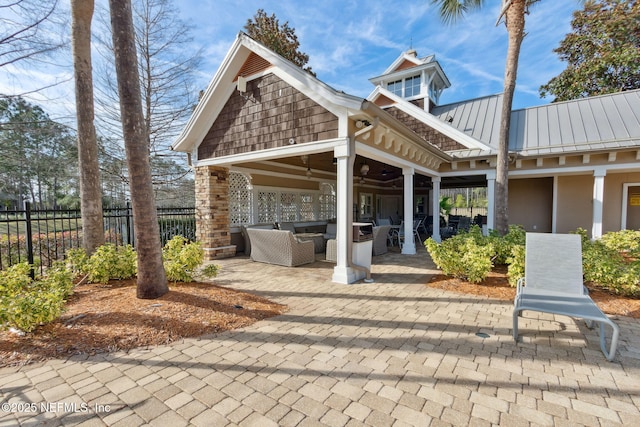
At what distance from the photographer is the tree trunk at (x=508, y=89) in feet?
20.8

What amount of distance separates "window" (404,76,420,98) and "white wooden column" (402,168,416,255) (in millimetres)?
6509

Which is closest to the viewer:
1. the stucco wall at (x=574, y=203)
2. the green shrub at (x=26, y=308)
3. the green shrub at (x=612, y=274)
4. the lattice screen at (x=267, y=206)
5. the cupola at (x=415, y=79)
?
the green shrub at (x=26, y=308)

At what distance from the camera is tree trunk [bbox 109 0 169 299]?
3537 millimetres

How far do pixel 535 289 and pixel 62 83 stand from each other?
36.4 feet

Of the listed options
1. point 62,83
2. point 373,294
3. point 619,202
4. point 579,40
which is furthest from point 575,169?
point 62,83

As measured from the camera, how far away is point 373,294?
4.61 m

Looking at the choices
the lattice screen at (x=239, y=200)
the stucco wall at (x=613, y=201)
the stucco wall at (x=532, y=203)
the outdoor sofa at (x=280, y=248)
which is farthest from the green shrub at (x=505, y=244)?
the stucco wall at (x=613, y=201)

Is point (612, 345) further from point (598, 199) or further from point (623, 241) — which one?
point (598, 199)

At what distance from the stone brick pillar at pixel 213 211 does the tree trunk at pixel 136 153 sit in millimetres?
3860

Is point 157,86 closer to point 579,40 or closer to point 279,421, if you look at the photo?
point 279,421

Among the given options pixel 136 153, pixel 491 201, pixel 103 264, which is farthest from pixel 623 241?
pixel 103 264

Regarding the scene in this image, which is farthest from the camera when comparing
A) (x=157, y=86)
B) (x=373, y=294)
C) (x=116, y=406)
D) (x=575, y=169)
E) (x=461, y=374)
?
(x=157, y=86)

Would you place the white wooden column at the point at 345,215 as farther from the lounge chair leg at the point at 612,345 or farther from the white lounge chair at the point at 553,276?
the lounge chair leg at the point at 612,345

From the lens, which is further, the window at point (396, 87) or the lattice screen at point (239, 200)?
the window at point (396, 87)
